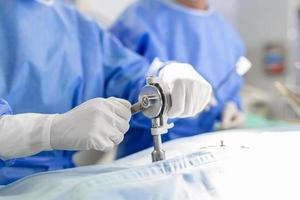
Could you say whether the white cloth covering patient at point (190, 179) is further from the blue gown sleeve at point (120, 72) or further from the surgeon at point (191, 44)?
the surgeon at point (191, 44)

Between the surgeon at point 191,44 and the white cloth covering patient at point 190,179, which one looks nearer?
the white cloth covering patient at point 190,179

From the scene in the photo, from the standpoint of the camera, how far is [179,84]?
80cm

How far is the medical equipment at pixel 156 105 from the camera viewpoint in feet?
2.49

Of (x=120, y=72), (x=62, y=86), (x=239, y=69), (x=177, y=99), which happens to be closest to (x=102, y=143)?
(x=177, y=99)

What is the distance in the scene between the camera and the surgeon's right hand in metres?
0.75

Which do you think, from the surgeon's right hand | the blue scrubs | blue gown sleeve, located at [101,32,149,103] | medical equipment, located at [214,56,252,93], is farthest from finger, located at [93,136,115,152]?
medical equipment, located at [214,56,252,93]

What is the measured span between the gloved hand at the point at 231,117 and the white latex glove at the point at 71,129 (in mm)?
808

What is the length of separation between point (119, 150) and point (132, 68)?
310 millimetres

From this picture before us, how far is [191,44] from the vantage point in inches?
61.1

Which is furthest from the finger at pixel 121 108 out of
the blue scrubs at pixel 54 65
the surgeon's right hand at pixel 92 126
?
the blue scrubs at pixel 54 65

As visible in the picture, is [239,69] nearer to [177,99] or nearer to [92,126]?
[177,99]

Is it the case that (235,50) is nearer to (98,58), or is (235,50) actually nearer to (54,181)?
(98,58)

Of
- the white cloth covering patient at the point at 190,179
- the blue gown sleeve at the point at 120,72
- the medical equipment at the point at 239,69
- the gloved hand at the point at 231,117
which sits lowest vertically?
the gloved hand at the point at 231,117

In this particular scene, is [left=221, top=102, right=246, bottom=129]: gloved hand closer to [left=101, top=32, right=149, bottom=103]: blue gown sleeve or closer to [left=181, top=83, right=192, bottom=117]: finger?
[left=101, top=32, right=149, bottom=103]: blue gown sleeve
